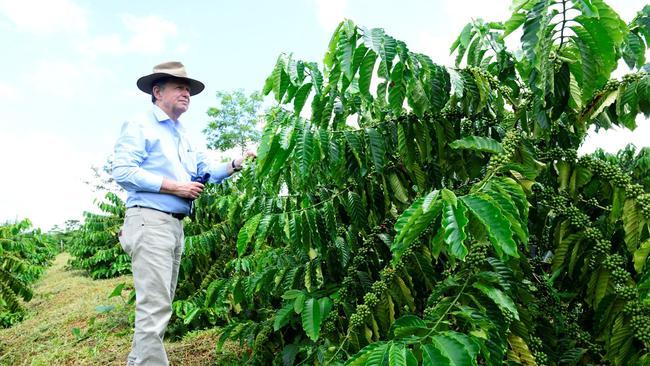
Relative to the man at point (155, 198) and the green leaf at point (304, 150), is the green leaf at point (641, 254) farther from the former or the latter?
the man at point (155, 198)

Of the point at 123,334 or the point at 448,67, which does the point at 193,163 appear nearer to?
the point at 448,67

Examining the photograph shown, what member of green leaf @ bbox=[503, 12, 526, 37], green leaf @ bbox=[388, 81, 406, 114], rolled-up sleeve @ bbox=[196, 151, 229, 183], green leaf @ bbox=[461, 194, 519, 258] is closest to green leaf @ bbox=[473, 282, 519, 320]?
green leaf @ bbox=[461, 194, 519, 258]

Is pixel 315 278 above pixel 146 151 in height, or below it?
below

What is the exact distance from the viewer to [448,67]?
6.54ft

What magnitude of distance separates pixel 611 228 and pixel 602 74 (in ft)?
2.34

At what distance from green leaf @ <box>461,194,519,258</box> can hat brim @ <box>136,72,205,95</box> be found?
236cm

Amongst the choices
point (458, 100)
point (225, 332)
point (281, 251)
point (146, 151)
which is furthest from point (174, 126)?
point (458, 100)

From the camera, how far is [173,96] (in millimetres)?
3115

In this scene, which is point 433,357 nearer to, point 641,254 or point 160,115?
point 641,254

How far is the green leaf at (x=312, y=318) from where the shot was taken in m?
2.10

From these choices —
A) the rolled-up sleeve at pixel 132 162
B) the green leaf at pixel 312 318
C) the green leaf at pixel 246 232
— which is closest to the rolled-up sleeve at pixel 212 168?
the rolled-up sleeve at pixel 132 162

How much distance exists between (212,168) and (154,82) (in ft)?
2.09

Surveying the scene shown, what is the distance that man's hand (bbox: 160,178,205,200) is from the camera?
2.78 metres

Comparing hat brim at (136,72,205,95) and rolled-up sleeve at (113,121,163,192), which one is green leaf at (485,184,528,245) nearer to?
rolled-up sleeve at (113,121,163,192)
